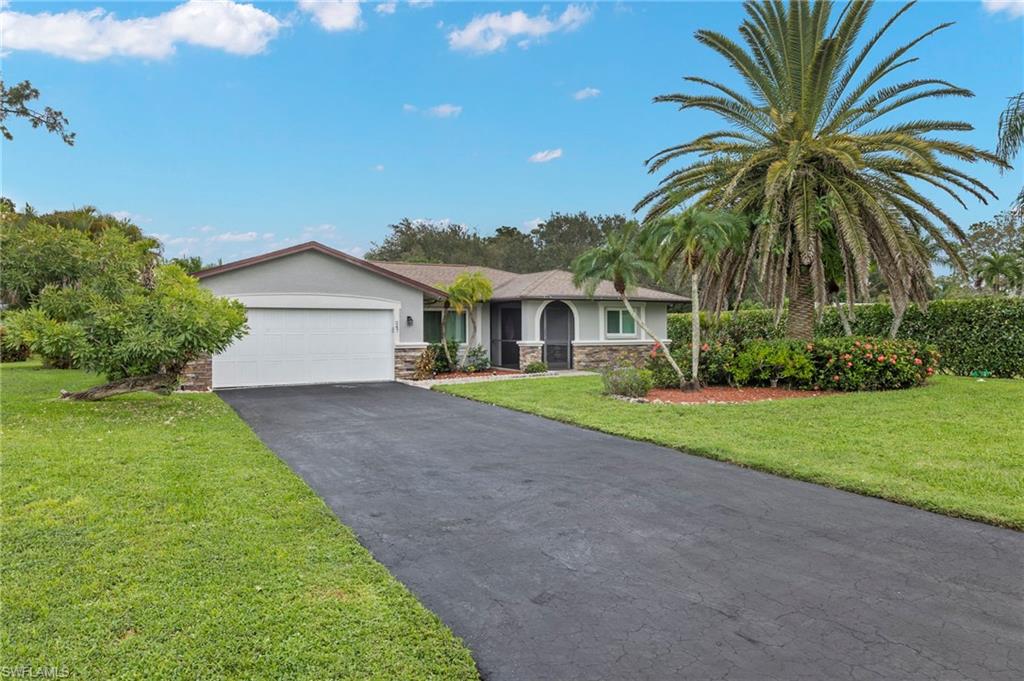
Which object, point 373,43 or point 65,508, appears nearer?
point 65,508

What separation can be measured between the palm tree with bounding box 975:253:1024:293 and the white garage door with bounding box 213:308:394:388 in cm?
2801

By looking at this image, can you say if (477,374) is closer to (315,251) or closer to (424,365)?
(424,365)

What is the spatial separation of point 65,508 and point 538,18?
1379 centimetres

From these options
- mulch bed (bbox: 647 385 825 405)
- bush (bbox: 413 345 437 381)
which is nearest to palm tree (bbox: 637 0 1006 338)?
mulch bed (bbox: 647 385 825 405)

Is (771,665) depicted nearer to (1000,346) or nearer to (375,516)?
(375,516)

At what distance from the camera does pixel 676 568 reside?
3.74 meters

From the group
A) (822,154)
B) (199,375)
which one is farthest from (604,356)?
(199,375)

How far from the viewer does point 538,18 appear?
14.4 metres

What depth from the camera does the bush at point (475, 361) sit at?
18.0 metres

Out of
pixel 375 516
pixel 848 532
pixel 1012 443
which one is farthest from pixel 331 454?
pixel 1012 443

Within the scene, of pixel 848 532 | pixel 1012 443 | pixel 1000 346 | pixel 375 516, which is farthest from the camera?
pixel 1000 346

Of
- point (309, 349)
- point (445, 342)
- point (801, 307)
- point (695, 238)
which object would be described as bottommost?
point (309, 349)

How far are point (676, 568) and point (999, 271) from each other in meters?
32.9

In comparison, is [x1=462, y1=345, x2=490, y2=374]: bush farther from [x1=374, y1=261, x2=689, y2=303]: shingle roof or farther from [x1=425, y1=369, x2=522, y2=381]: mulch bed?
[x1=374, y1=261, x2=689, y2=303]: shingle roof
